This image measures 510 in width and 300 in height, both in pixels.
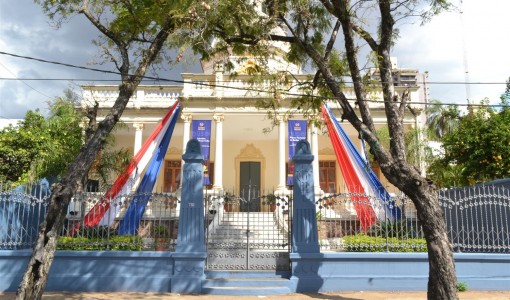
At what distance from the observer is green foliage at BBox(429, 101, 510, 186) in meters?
10.9

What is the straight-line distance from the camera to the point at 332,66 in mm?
9266

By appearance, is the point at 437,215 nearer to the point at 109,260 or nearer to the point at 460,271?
the point at 460,271

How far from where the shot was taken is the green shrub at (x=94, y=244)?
8008 mm

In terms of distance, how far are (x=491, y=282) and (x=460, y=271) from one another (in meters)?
0.65

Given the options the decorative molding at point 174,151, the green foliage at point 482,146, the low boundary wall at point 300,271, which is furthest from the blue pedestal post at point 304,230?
the decorative molding at point 174,151

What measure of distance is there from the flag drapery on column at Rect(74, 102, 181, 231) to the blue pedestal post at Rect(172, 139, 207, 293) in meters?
1.39

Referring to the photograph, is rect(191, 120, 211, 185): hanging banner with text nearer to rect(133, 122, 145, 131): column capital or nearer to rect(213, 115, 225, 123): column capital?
rect(213, 115, 225, 123): column capital

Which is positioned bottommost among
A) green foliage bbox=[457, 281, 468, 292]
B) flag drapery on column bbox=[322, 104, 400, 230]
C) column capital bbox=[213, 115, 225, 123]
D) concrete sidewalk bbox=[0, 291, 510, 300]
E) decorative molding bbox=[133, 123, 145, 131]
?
concrete sidewalk bbox=[0, 291, 510, 300]

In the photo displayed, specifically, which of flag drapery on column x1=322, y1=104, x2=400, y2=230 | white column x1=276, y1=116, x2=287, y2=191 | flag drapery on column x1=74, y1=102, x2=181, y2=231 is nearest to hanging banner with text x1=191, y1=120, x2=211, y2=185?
flag drapery on column x1=74, y1=102, x2=181, y2=231

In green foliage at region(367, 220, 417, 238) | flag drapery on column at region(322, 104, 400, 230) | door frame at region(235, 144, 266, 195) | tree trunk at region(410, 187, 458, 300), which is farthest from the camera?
door frame at region(235, 144, 266, 195)

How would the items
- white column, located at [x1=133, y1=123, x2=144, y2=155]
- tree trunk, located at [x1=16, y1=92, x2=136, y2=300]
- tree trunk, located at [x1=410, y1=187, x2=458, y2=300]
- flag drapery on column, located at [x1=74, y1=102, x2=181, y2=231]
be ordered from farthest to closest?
white column, located at [x1=133, y1=123, x2=144, y2=155]
flag drapery on column, located at [x1=74, y1=102, x2=181, y2=231]
tree trunk, located at [x1=410, y1=187, x2=458, y2=300]
tree trunk, located at [x1=16, y1=92, x2=136, y2=300]

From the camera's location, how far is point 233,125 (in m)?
17.3

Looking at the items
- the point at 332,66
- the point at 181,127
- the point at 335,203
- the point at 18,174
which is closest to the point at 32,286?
the point at 335,203

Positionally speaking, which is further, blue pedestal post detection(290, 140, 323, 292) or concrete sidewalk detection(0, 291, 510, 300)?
blue pedestal post detection(290, 140, 323, 292)
